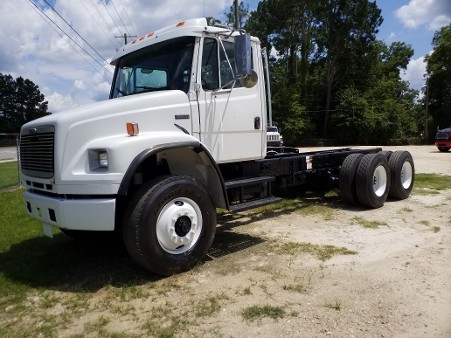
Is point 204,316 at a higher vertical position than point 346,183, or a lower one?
lower

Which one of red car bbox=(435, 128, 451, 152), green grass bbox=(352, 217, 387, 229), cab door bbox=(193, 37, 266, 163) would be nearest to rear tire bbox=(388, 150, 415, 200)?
green grass bbox=(352, 217, 387, 229)

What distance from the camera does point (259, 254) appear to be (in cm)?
533

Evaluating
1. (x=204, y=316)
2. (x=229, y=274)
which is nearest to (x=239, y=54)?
(x=229, y=274)

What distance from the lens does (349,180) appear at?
7.80m

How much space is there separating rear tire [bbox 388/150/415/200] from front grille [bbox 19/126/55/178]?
263 inches

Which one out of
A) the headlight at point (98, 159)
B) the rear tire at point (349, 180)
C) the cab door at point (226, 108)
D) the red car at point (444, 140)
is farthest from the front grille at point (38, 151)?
the red car at point (444, 140)

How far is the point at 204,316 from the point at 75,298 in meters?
1.47

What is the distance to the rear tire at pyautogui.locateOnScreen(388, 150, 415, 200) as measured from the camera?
8453 mm

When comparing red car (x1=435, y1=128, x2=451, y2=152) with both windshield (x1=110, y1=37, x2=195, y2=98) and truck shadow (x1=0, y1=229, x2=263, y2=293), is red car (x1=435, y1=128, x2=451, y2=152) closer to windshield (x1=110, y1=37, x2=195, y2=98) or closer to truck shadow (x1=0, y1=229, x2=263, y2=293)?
truck shadow (x1=0, y1=229, x2=263, y2=293)

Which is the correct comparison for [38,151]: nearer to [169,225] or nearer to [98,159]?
[98,159]

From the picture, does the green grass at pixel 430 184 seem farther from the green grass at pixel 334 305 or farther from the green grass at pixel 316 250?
the green grass at pixel 334 305

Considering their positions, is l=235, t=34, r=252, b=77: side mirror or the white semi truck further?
l=235, t=34, r=252, b=77: side mirror

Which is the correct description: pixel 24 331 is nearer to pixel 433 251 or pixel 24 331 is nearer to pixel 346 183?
pixel 433 251

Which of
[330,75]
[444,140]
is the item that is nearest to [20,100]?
[330,75]
